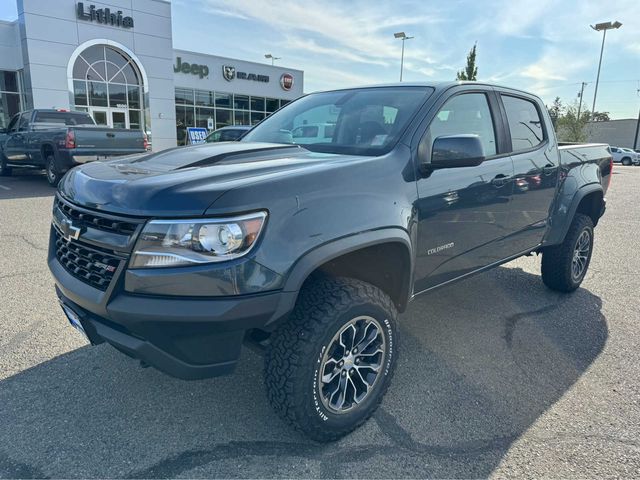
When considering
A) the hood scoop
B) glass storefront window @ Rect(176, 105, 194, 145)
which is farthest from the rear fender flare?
glass storefront window @ Rect(176, 105, 194, 145)

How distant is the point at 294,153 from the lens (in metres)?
2.81

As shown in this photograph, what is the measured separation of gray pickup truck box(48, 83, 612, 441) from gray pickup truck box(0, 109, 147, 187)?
8.23 metres

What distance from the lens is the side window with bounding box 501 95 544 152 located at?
3.70m

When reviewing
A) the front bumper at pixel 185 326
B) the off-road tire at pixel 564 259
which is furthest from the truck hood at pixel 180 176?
the off-road tire at pixel 564 259

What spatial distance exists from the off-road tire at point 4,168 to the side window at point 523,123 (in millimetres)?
13989

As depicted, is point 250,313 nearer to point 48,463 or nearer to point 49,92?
point 48,463

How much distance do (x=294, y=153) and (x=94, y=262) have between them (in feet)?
4.12

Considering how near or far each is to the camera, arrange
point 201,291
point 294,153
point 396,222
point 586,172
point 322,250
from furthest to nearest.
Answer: point 586,172, point 294,153, point 396,222, point 322,250, point 201,291

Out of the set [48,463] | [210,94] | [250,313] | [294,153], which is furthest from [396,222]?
[210,94]

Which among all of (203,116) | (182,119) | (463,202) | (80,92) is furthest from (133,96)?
(463,202)

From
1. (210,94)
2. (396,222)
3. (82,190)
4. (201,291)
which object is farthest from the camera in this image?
(210,94)

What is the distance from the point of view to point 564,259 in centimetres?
443

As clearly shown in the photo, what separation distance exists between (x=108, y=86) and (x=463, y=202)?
74.4ft

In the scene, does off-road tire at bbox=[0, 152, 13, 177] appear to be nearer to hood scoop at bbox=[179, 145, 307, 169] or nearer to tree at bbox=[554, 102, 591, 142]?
hood scoop at bbox=[179, 145, 307, 169]
